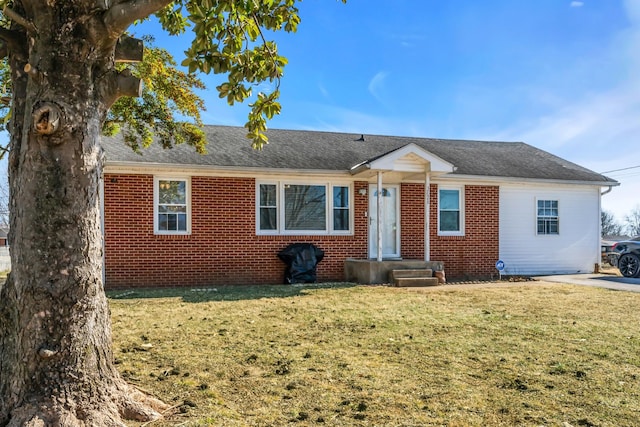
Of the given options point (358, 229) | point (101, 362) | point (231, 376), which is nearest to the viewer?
point (101, 362)

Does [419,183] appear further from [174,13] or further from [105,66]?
[105,66]

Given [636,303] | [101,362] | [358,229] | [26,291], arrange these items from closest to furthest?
[26,291]
[101,362]
[636,303]
[358,229]

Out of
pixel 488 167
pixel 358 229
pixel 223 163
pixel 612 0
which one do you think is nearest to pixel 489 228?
pixel 488 167

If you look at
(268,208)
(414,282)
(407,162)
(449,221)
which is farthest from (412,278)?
(268,208)

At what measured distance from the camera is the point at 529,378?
4102mm

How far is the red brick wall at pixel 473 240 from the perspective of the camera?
43.4 feet

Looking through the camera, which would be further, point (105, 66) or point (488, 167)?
point (488, 167)

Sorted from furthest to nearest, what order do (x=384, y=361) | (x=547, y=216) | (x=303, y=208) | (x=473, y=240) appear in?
(x=547, y=216) → (x=473, y=240) → (x=303, y=208) → (x=384, y=361)

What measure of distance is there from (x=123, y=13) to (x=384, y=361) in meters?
3.86

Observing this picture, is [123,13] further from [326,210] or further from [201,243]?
[326,210]

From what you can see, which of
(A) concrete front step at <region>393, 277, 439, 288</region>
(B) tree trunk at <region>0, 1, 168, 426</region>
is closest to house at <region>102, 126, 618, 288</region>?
(A) concrete front step at <region>393, 277, 439, 288</region>

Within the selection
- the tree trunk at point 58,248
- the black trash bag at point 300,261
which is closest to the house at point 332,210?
the black trash bag at point 300,261

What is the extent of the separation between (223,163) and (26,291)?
29.5 ft

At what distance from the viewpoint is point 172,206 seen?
11406mm
